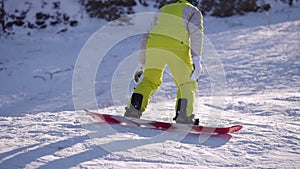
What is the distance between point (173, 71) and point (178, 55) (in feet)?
0.61

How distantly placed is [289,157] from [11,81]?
284 inches

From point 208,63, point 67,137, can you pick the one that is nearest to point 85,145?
point 67,137

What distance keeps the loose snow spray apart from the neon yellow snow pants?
0.71ft

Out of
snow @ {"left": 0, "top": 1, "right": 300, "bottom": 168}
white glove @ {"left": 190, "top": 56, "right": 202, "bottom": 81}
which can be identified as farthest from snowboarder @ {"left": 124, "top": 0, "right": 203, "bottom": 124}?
snow @ {"left": 0, "top": 1, "right": 300, "bottom": 168}

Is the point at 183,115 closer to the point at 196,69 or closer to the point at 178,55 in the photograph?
the point at 196,69

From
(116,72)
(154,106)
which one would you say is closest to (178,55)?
(154,106)

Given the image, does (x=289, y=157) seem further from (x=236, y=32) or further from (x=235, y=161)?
(x=236, y=32)

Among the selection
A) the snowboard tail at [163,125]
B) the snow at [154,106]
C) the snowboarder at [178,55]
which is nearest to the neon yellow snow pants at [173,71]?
the snowboarder at [178,55]

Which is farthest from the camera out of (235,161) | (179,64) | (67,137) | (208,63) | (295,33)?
(295,33)

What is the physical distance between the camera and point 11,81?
8.66 metres

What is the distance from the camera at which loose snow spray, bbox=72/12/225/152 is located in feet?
12.3

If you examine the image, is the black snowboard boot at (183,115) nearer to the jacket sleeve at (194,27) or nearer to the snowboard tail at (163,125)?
the snowboard tail at (163,125)

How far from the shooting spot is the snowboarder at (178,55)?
3.75 metres

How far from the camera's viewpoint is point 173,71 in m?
3.86
